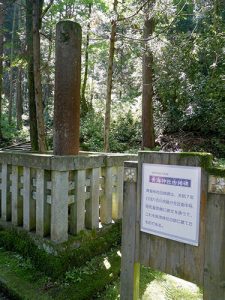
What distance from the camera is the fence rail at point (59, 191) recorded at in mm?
3348

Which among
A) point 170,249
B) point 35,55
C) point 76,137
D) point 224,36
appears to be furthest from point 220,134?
point 170,249

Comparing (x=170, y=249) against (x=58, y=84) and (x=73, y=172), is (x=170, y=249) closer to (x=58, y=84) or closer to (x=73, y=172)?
(x=73, y=172)

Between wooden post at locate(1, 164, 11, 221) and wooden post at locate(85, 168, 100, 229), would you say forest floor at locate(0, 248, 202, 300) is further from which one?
wooden post at locate(1, 164, 11, 221)

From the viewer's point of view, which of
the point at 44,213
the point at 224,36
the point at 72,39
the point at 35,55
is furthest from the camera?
the point at 224,36

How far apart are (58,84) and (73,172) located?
3.74 feet

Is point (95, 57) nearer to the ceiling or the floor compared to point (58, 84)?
nearer to the ceiling

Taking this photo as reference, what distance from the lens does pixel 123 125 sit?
14641 mm

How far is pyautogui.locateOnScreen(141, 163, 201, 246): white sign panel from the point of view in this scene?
2.21 meters

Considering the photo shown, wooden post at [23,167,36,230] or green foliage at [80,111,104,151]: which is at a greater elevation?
green foliage at [80,111,104,151]

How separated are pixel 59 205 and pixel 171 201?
4.80 feet

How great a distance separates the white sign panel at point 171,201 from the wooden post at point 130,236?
0.11 metres

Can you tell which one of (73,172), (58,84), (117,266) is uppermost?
(58,84)

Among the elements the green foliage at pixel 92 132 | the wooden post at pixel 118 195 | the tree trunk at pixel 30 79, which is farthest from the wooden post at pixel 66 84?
the green foliage at pixel 92 132

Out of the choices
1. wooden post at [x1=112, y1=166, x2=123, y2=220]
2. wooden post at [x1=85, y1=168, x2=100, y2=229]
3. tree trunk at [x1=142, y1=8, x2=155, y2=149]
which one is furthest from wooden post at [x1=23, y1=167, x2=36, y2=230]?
tree trunk at [x1=142, y1=8, x2=155, y2=149]
